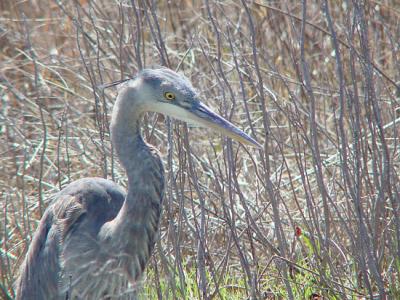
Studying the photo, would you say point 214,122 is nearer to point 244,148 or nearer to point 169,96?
point 169,96

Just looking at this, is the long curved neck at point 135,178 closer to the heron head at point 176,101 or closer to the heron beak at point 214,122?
the heron head at point 176,101

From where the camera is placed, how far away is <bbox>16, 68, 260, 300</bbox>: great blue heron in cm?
297

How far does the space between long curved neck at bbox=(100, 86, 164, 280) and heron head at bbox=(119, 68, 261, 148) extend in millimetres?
67

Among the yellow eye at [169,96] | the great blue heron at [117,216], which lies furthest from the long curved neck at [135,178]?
the yellow eye at [169,96]

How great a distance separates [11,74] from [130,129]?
12.6 feet

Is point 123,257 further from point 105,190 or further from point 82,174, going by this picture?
point 82,174

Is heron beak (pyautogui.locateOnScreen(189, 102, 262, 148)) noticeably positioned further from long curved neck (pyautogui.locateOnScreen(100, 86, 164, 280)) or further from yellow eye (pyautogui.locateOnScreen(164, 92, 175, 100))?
long curved neck (pyautogui.locateOnScreen(100, 86, 164, 280))

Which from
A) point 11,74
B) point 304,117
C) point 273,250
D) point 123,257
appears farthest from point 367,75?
point 11,74

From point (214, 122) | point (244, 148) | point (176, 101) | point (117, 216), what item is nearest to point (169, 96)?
point (176, 101)

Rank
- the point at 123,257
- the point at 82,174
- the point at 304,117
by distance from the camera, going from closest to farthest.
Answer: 1. the point at 123,257
2. the point at 304,117
3. the point at 82,174

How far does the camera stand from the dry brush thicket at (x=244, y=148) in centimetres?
329

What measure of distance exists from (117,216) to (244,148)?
2.33 feet

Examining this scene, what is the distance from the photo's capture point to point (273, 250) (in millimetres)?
3557

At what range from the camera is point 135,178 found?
304 cm
